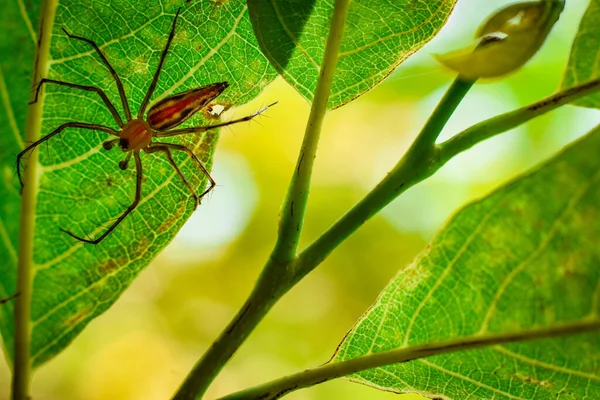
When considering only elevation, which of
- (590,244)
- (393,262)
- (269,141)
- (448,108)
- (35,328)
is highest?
(269,141)

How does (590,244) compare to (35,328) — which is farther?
(35,328)

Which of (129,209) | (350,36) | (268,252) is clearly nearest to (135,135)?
(129,209)

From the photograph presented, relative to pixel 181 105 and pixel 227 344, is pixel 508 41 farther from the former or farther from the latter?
pixel 181 105

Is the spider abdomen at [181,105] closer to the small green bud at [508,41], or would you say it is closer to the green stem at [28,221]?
the green stem at [28,221]

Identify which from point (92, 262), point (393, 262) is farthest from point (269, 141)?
point (92, 262)

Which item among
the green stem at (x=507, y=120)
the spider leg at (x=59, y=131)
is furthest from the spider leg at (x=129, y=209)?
the green stem at (x=507, y=120)

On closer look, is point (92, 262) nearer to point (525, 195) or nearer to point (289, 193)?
point (289, 193)

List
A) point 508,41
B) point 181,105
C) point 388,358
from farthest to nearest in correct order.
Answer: point 181,105
point 388,358
point 508,41
